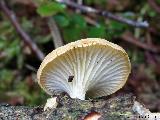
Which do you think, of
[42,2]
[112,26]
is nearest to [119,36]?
[112,26]

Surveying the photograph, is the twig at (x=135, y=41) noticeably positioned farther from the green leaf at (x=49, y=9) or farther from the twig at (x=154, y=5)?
the green leaf at (x=49, y=9)

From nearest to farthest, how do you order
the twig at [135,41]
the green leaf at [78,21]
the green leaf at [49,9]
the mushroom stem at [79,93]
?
the mushroom stem at [79,93] → the green leaf at [49,9] → the green leaf at [78,21] → the twig at [135,41]

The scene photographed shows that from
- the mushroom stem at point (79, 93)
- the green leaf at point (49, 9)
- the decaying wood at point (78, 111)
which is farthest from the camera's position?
the green leaf at point (49, 9)

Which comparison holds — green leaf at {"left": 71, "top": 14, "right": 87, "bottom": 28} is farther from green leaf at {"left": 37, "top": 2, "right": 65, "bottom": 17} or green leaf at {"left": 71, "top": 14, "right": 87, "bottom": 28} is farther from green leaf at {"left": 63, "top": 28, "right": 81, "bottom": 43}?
green leaf at {"left": 37, "top": 2, "right": 65, "bottom": 17}

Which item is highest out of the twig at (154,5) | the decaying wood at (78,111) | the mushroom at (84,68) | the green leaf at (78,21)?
the twig at (154,5)

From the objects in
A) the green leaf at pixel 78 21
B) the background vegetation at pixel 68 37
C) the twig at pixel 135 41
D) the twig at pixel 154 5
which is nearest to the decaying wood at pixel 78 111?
the background vegetation at pixel 68 37

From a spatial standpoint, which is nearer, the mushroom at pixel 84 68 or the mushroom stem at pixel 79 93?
the mushroom at pixel 84 68

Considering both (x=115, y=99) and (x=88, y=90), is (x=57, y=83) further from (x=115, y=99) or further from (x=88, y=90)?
(x=115, y=99)
